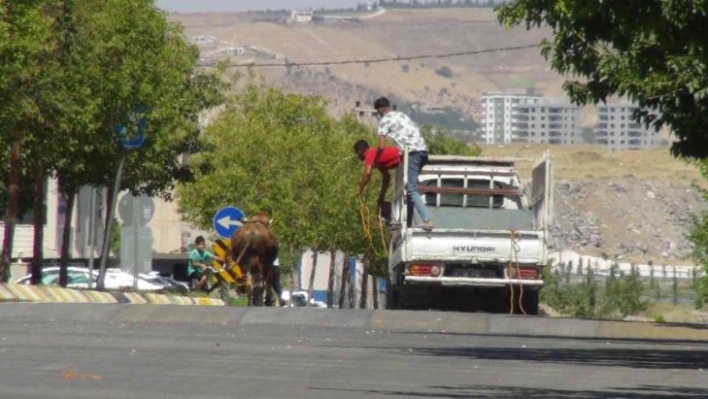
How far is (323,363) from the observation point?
14820 mm

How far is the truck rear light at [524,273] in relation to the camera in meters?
28.6

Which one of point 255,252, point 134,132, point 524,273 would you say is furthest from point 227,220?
point 524,273

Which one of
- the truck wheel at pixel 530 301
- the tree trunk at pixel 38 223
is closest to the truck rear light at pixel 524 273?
the truck wheel at pixel 530 301

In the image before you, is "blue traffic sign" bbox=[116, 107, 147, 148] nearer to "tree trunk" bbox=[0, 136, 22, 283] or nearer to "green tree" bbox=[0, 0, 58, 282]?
"tree trunk" bbox=[0, 136, 22, 283]

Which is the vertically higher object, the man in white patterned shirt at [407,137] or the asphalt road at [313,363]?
the man in white patterned shirt at [407,137]

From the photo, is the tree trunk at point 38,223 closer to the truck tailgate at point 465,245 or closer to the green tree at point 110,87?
the green tree at point 110,87

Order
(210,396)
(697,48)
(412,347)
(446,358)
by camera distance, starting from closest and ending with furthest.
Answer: (210,396) < (697,48) < (446,358) < (412,347)

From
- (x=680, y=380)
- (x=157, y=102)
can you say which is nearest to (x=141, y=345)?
(x=680, y=380)

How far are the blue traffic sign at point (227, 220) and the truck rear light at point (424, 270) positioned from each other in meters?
6.10

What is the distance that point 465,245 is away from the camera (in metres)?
28.5

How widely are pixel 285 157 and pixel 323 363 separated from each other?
55277 mm

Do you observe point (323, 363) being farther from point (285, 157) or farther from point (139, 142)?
point (285, 157)

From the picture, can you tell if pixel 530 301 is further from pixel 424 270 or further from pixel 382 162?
pixel 382 162

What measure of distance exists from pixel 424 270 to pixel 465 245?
684 mm
